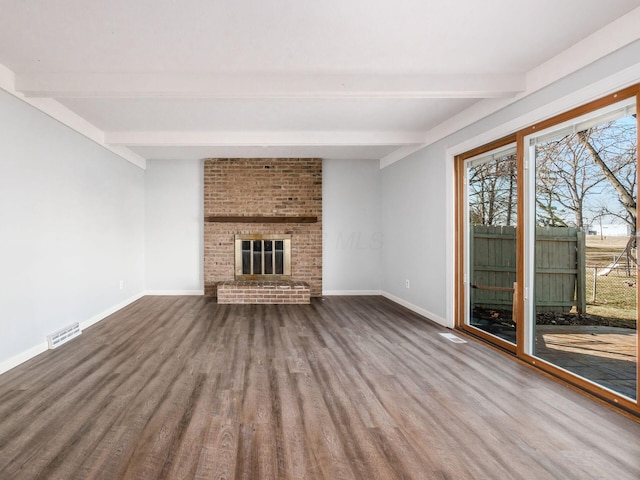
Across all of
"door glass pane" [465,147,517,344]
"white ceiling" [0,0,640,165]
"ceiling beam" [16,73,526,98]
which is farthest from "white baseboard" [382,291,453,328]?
"ceiling beam" [16,73,526,98]

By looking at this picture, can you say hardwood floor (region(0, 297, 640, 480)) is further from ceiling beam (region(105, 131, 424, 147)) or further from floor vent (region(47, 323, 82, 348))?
ceiling beam (region(105, 131, 424, 147))

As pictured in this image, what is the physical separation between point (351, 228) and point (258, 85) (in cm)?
400

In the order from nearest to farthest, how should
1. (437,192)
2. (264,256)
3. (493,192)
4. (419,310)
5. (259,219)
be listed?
1. (493,192)
2. (437,192)
3. (419,310)
4. (259,219)
5. (264,256)

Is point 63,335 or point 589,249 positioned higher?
point 589,249

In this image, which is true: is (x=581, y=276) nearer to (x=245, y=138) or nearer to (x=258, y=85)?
(x=258, y=85)

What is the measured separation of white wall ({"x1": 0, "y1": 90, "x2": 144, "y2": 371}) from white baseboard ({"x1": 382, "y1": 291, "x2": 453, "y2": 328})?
4.43 metres

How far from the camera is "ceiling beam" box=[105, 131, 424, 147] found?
16.0ft

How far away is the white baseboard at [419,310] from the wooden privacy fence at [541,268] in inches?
22.4

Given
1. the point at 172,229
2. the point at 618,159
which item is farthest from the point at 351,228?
the point at 618,159

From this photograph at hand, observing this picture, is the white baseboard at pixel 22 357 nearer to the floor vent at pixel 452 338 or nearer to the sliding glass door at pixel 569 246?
the floor vent at pixel 452 338

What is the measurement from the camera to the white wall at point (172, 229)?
21.4ft

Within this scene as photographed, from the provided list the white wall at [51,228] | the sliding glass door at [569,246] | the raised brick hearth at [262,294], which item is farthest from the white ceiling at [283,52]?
the raised brick hearth at [262,294]

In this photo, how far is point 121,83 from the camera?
308cm

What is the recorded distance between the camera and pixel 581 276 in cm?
276
